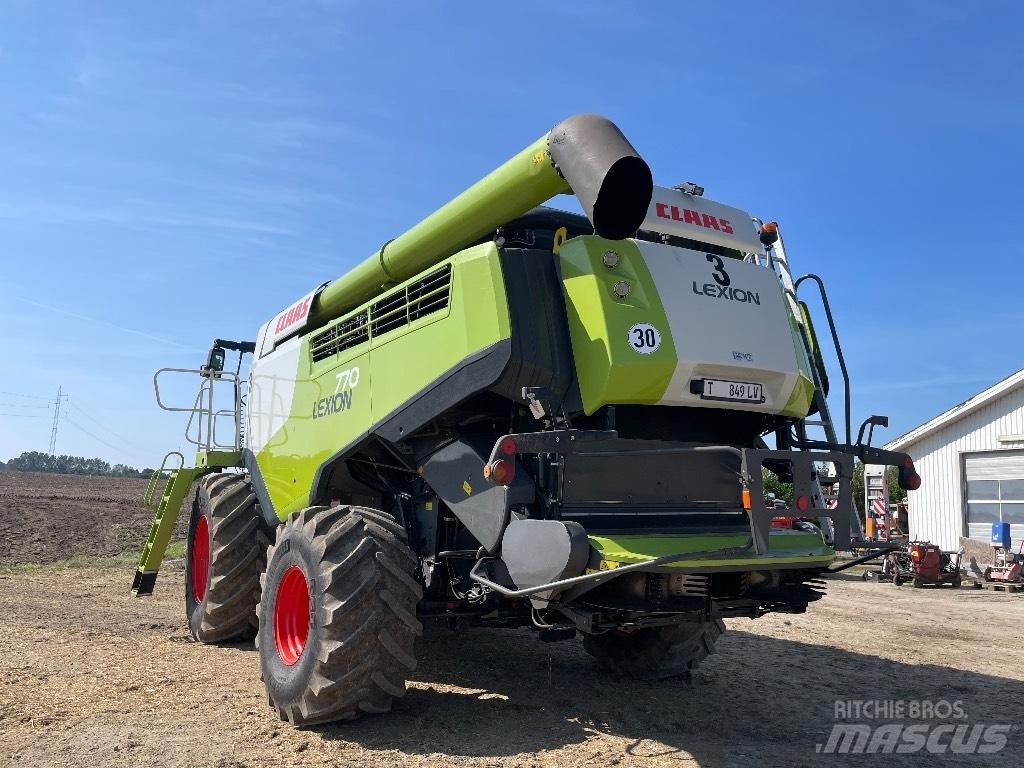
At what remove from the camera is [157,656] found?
662 cm

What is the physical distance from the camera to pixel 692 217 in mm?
5090

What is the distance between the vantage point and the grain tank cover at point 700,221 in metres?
4.94

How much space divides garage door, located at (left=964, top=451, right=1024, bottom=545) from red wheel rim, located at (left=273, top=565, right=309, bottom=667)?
15.5 metres

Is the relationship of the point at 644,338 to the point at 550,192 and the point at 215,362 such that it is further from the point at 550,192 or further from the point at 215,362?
the point at 215,362

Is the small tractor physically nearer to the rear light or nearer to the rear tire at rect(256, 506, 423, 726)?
the rear tire at rect(256, 506, 423, 726)

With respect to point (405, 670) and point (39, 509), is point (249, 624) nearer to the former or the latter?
point (405, 670)

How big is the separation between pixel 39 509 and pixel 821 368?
21082 mm

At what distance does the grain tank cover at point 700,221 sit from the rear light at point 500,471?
165 centimetres

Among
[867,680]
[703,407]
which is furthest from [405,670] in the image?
[867,680]

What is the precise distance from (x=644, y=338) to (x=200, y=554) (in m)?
5.56

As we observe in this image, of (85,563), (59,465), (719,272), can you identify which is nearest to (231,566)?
(719,272)

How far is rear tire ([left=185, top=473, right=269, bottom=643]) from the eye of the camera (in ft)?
23.0

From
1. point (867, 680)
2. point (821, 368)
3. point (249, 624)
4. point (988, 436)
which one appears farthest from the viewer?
point (988, 436)

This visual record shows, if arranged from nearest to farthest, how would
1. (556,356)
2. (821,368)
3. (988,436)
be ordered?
(556,356) < (821,368) < (988,436)
